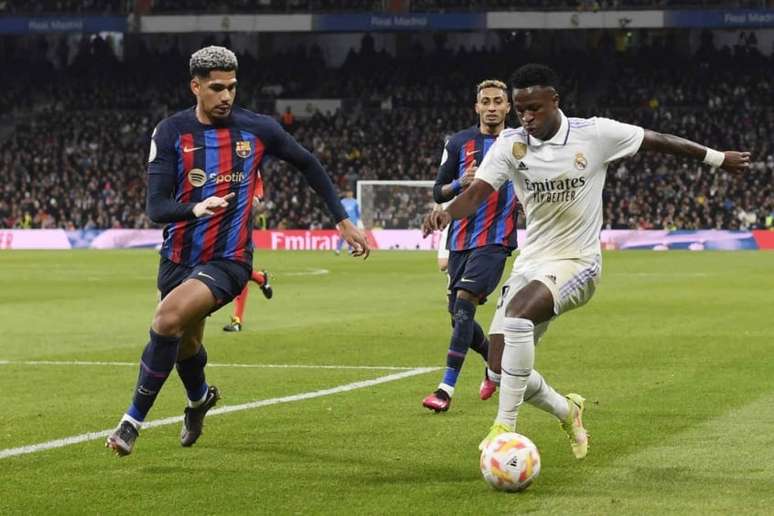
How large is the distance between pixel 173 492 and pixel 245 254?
1.90m

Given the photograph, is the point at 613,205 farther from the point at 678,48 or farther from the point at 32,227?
the point at 32,227

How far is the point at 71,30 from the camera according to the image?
197 feet

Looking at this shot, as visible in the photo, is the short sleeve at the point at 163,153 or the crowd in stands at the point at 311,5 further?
the crowd in stands at the point at 311,5

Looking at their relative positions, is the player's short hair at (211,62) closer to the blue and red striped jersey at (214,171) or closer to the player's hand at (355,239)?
the blue and red striped jersey at (214,171)

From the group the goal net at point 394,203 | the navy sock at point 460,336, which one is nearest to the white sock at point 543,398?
the navy sock at point 460,336

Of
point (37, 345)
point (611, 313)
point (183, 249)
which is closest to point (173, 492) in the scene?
point (183, 249)

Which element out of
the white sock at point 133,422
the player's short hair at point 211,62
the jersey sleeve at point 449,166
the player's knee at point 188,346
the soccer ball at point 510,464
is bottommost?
the white sock at point 133,422

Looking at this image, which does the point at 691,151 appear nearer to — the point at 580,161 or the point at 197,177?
the point at 580,161

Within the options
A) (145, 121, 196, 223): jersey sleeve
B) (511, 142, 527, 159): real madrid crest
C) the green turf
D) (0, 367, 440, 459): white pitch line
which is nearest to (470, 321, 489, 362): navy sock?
the green turf

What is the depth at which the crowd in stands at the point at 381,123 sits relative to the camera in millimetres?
52375

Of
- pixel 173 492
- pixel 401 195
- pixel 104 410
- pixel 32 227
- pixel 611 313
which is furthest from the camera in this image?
pixel 32 227

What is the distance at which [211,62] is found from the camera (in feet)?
28.2

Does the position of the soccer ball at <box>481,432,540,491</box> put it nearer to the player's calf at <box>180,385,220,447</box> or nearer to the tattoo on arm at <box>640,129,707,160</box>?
the tattoo on arm at <box>640,129,707,160</box>

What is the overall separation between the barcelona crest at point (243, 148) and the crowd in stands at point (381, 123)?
41.2 metres
